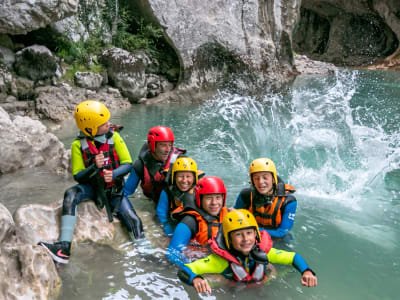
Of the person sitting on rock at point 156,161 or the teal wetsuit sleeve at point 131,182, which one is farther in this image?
the teal wetsuit sleeve at point 131,182

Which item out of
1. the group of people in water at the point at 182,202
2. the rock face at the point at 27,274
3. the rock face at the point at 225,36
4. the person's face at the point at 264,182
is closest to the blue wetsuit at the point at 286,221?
the group of people in water at the point at 182,202

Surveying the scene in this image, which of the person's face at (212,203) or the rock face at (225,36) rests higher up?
the rock face at (225,36)

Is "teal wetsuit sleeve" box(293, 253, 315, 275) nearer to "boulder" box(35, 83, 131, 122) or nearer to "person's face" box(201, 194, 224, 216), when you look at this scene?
"person's face" box(201, 194, 224, 216)

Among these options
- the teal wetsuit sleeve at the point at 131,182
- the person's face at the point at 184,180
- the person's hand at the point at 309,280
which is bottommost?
the person's hand at the point at 309,280

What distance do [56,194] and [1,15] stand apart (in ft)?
20.1

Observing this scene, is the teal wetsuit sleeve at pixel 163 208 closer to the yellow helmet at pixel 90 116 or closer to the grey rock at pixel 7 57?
the yellow helmet at pixel 90 116

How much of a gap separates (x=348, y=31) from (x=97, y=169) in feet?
96.5

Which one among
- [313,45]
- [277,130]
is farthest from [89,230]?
[313,45]

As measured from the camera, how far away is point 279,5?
1471cm

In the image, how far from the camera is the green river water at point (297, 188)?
10.2ft

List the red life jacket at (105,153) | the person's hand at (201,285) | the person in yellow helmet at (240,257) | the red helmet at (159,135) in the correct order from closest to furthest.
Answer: the person's hand at (201,285), the person in yellow helmet at (240,257), the red life jacket at (105,153), the red helmet at (159,135)

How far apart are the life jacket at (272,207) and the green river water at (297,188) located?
0.87ft

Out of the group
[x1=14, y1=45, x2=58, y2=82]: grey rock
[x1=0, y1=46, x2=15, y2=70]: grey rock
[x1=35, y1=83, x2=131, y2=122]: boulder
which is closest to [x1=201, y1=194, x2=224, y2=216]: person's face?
[x1=35, y1=83, x2=131, y2=122]: boulder

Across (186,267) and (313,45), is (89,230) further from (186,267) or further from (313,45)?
(313,45)
